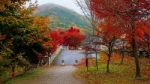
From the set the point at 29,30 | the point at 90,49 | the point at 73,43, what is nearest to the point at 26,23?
the point at 29,30

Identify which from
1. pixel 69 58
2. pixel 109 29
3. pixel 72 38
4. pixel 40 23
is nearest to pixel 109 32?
pixel 109 29

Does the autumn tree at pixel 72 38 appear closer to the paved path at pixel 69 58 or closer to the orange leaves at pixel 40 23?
the paved path at pixel 69 58

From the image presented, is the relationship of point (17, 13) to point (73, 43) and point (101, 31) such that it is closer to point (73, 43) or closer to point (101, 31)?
point (101, 31)

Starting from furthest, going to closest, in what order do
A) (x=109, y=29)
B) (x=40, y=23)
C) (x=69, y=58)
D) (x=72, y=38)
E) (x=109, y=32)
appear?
(x=72, y=38) → (x=69, y=58) → (x=40, y=23) → (x=109, y=32) → (x=109, y=29)

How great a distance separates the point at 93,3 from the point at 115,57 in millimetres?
24980

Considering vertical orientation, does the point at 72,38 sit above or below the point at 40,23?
above

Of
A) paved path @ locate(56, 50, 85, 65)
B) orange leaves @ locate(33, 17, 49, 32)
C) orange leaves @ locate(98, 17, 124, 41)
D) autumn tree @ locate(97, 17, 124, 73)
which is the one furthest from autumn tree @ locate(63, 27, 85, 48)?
orange leaves @ locate(98, 17, 124, 41)

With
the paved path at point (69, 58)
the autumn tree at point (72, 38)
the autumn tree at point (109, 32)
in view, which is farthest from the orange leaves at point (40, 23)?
the autumn tree at point (72, 38)

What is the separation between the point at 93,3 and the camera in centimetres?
2433

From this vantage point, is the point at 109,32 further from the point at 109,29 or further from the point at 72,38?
the point at 72,38

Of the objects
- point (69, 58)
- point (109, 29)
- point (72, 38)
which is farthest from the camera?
point (72, 38)

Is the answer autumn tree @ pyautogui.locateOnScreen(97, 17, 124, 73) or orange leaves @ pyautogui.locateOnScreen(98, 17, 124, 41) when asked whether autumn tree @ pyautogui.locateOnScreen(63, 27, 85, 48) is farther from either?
orange leaves @ pyautogui.locateOnScreen(98, 17, 124, 41)

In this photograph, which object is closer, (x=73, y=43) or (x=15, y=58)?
(x=15, y=58)

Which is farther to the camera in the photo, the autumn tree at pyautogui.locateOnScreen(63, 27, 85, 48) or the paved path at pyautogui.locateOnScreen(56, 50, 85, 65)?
the autumn tree at pyautogui.locateOnScreen(63, 27, 85, 48)
